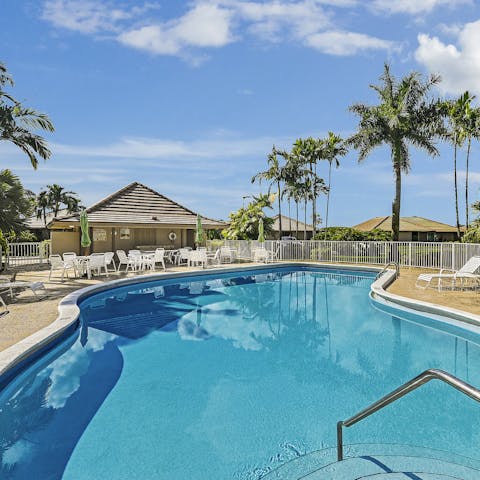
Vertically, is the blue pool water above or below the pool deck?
below

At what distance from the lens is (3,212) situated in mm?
18500

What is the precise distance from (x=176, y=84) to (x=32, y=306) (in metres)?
12.5

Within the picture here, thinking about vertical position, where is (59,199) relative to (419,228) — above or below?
above

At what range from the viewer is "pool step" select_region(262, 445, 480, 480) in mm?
3383

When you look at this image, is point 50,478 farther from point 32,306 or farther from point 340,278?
point 340,278

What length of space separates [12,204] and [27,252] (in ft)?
12.5

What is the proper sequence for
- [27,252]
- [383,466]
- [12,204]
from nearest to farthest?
[383,466] < [12,204] < [27,252]

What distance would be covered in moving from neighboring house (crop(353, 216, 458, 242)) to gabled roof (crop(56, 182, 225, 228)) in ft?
64.2

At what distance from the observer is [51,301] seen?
1006 cm

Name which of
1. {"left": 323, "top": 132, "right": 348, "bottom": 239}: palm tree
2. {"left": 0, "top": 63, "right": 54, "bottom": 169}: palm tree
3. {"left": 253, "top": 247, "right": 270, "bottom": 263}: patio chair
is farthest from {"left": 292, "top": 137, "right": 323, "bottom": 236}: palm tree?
{"left": 0, "top": 63, "right": 54, "bottom": 169}: palm tree

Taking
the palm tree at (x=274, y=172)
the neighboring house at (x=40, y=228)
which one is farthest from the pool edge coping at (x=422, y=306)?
the neighboring house at (x=40, y=228)

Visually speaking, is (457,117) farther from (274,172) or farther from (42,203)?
(42,203)

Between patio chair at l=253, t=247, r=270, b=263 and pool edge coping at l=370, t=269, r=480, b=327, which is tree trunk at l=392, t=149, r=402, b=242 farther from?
pool edge coping at l=370, t=269, r=480, b=327

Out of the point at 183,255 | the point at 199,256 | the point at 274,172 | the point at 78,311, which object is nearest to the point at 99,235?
the point at 183,255
